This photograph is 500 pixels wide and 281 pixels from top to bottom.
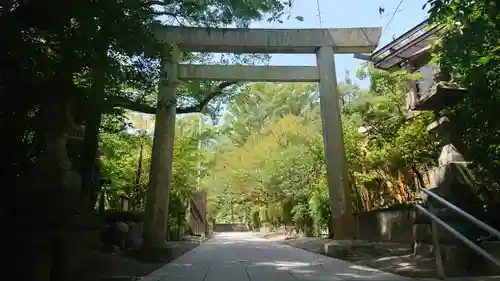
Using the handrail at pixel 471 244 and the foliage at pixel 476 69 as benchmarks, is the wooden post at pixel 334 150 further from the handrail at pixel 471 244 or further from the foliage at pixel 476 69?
the handrail at pixel 471 244

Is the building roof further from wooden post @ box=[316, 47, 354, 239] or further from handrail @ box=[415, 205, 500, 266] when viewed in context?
handrail @ box=[415, 205, 500, 266]

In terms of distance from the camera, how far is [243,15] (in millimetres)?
6434

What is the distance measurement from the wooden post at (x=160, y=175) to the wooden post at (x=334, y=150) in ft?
11.1

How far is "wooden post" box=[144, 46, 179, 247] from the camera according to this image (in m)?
9.81

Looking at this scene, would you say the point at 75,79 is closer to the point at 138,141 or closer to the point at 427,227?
the point at 427,227

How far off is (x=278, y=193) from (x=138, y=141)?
8.20 metres

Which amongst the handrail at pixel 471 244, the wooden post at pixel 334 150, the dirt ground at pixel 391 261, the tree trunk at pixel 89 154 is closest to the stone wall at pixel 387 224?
the dirt ground at pixel 391 261

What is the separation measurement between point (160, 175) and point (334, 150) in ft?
12.6

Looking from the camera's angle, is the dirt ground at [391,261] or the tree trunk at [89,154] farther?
the tree trunk at [89,154]

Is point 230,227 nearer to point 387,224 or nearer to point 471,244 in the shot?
point 387,224

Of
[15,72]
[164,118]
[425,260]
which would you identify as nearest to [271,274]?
[425,260]

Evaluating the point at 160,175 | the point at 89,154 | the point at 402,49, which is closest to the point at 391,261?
the point at 160,175

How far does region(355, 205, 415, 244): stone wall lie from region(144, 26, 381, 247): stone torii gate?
1.51 metres

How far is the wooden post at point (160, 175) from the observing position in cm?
981
